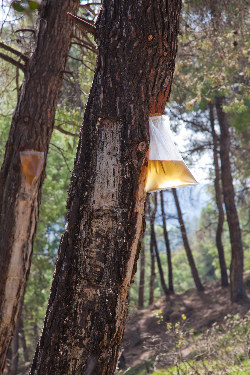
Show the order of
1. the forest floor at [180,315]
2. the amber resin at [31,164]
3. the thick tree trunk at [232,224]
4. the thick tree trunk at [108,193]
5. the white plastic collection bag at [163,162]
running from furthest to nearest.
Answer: the thick tree trunk at [232,224] → the forest floor at [180,315] → the amber resin at [31,164] → the white plastic collection bag at [163,162] → the thick tree trunk at [108,193]

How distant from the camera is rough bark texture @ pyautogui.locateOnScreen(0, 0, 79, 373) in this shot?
4.09 m

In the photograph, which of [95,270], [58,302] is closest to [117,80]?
[95,270]

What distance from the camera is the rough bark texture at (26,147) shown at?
13.4 ft

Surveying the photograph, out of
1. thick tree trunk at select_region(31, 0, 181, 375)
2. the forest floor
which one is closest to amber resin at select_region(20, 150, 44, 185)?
thick tree trunk at select_region(31, 0, 181, 375)

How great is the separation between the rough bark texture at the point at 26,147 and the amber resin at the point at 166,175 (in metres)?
2.42

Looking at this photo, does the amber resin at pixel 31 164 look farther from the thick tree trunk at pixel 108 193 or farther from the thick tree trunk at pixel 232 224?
the thick tree trunk at pixel 232 224

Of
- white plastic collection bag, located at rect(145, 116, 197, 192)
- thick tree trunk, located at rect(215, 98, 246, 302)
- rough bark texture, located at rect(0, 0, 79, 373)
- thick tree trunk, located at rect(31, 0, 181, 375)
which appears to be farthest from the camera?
thick tree trunk, located at rect(215, 98, 246, 302)

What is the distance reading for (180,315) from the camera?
1309 cm

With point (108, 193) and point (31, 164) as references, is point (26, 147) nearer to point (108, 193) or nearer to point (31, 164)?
point (31, 164)

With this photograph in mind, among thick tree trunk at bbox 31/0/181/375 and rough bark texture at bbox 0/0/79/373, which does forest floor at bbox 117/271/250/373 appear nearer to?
rough bark texture at bbox 0/0/79/373

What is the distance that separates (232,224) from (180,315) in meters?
3.34

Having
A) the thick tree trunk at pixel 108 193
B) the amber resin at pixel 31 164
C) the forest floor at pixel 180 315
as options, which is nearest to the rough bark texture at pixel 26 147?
the amber resin at pixel 31 164

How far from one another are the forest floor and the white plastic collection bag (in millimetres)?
8549

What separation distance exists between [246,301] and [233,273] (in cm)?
85
